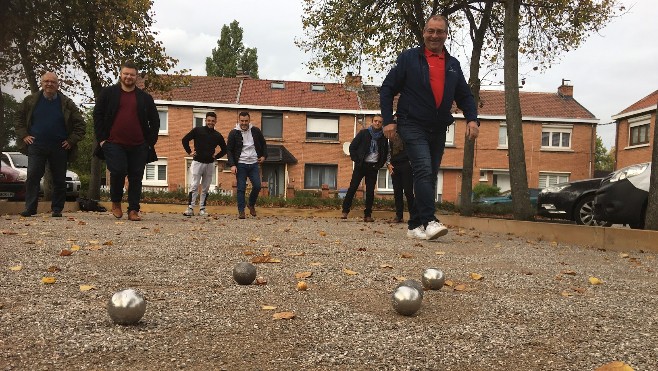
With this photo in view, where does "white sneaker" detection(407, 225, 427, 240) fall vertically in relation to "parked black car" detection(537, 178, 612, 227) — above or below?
below

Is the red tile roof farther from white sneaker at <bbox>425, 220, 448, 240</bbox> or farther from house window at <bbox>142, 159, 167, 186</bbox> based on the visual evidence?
white sneaker at <bbox>425, 220, 448, 240</bbox>

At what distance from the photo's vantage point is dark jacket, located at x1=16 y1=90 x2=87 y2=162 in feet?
26.7

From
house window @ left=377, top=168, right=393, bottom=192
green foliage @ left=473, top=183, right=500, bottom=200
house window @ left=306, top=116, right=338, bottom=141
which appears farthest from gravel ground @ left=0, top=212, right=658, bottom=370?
house window @ left=377, top=168, right=393, bottom=192

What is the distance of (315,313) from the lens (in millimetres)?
2705

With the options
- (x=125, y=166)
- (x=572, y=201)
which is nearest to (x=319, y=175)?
(x=572, y=201)

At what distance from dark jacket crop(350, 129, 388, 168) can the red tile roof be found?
21.2 m

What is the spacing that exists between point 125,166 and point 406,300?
6.03 meters

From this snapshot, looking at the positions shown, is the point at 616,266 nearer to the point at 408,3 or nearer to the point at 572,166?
the point at 408,3

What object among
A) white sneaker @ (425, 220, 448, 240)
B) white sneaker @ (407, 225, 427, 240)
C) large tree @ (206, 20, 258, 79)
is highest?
large tree @ (206, 20, 258, 79)

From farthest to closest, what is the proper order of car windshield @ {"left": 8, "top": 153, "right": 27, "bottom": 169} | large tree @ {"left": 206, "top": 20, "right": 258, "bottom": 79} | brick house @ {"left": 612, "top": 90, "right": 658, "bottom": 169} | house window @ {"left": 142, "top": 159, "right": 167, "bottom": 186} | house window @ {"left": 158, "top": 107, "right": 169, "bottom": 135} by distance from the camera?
1. large tree @ {"left": 206, "top": 20, "right": 258, "bottom": 79}
2. house window @ {"left": 142, "top": 159, "right": 167, "bottom": 186}
3. house window @ {"left": 158, "top": 107, "right": 169, "bottom": 135}
4. brick house @ {"left": 612, "top": 90, "right": 658, "bottom": 169}
5. car windshield @ {"left": 8, "top": 153, "right": 27, "bottom": 169}

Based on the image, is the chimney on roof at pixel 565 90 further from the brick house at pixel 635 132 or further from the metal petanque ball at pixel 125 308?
the metal petanque ball at pixel 125 308

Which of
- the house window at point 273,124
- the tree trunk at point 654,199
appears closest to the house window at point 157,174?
the house window at point 273,124

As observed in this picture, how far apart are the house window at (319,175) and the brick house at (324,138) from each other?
56 millimetres

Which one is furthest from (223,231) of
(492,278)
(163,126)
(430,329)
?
(163,126)
